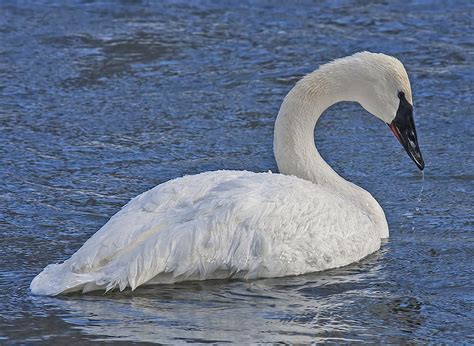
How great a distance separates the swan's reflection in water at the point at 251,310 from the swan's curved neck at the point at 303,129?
0.97 m

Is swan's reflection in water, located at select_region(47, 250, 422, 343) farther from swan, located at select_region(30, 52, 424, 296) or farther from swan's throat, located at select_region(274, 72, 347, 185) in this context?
swan's throat, located at select_region(274, 72, 347, 185)

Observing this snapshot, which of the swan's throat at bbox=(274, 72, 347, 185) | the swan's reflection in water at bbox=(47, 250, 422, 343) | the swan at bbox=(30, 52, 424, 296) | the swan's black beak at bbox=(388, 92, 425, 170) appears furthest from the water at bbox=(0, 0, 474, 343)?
the swan's throat at bbox=(274, 72, 347, 185)

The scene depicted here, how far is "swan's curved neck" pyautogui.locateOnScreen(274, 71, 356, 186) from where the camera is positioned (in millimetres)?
8680

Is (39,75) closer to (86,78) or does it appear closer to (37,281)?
(86,78)

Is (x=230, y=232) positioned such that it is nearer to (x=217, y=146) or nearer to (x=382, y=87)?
(x=382, y=87)

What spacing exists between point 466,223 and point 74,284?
298cm

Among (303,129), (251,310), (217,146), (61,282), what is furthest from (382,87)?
(61,282)

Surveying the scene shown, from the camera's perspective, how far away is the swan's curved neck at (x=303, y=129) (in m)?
8.68

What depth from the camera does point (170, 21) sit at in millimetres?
14828

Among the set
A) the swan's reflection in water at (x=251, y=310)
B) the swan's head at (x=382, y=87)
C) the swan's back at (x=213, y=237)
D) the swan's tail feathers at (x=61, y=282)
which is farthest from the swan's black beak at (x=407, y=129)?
the swan's tail feathers at (x=61, y=282)

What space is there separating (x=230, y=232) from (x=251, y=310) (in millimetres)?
564

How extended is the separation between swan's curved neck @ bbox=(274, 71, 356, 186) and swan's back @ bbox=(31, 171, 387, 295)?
0.56m

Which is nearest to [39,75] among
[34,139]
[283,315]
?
[34,139]

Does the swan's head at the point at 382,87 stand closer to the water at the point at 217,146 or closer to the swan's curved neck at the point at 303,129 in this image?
the swan's curved neck at the point at 303,129
